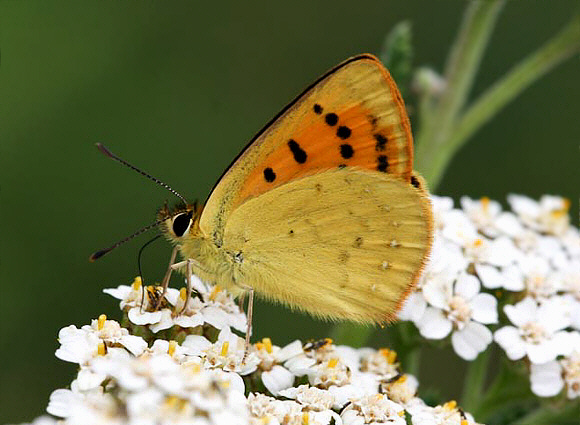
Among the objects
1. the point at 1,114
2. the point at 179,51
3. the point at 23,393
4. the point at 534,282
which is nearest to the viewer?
the point at 534,282

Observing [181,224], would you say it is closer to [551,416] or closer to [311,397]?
[311,397]

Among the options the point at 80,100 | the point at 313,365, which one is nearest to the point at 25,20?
the point at 80,100

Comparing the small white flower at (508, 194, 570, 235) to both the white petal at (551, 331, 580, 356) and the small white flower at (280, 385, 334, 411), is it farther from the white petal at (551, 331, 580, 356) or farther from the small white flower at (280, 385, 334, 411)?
the small white flower at (280, 385, 334, 411)

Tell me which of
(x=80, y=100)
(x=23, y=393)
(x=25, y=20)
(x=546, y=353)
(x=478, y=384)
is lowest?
(x=23, y=393)

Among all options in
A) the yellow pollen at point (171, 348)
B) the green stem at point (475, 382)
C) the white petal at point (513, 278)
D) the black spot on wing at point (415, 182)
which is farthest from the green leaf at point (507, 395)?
the yellow pollen at point (171, 348)

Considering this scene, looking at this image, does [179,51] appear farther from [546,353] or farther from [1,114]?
[546,353]

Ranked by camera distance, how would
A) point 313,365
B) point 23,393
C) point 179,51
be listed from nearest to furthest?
point 313,365
point 23,393
point 179,51
